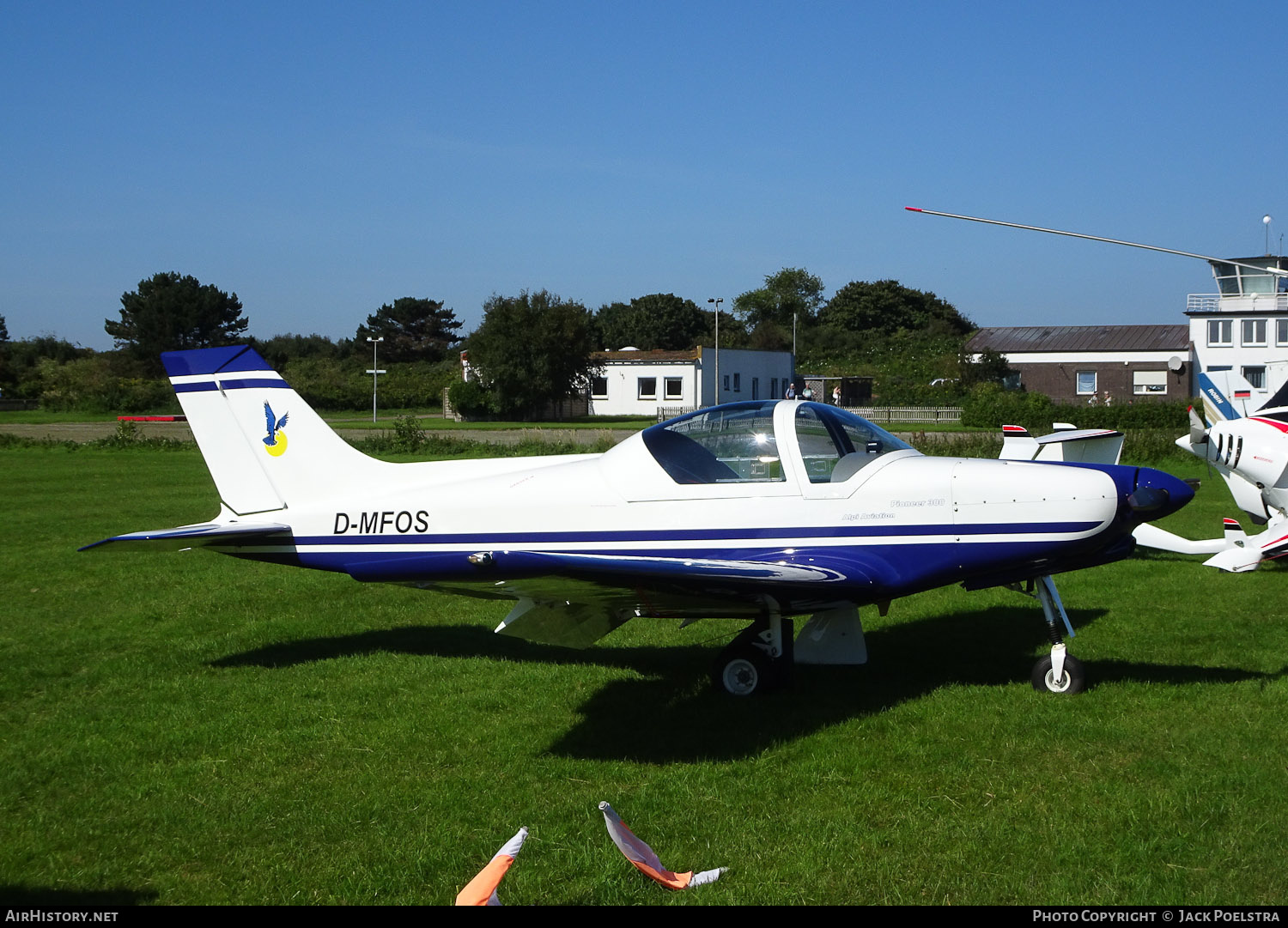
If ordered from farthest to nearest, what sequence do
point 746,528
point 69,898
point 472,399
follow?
point 472,399
point 746,528
point 69,898

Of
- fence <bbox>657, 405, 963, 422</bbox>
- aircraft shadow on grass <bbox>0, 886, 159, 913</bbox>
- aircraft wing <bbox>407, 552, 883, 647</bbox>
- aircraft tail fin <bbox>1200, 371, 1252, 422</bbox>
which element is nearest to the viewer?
aircraft shadow on grass <bbox>0, 886, 159, 913</bbox>

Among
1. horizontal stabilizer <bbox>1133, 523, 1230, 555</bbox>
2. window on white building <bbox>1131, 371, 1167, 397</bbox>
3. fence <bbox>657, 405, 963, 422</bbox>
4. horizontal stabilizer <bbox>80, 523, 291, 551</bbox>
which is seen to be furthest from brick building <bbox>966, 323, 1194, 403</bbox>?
horizontal stabilizer <bbox>80, 523, 291, 551</bbox>

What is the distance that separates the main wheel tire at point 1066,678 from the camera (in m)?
6.43

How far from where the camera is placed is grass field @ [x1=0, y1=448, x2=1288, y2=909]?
4.02 m

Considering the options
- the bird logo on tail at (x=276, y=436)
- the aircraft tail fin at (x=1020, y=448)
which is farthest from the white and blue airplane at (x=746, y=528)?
the aircraft tail fin at (x=1020, y=448)

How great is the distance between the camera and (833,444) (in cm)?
646

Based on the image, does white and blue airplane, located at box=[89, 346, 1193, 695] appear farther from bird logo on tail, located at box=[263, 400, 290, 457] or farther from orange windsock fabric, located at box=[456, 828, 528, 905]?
orange windsock fabric, located at box=[456, 828, 528, 905]

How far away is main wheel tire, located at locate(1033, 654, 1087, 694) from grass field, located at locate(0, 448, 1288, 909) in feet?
0.60

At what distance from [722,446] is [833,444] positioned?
2.34 feet

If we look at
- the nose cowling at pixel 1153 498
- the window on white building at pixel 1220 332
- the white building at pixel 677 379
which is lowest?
the nose cowling at pixel 1153 498

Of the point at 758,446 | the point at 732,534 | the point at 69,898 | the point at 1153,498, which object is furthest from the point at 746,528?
the point at 69,898

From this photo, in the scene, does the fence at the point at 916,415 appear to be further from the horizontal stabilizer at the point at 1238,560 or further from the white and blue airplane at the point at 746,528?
the white and blue airplane at the point at 746,528

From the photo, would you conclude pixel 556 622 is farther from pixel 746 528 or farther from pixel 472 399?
pixel 472 399

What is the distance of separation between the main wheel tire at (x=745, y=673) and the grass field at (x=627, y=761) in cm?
14
